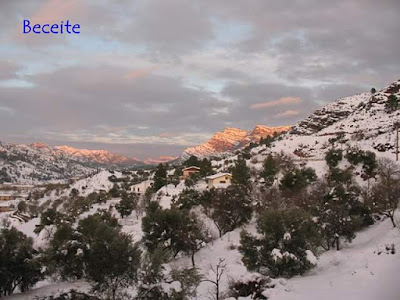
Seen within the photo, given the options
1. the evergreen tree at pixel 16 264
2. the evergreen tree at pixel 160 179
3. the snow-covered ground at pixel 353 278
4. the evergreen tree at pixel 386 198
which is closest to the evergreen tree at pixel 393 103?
the evergreen tree at pixel 386 198

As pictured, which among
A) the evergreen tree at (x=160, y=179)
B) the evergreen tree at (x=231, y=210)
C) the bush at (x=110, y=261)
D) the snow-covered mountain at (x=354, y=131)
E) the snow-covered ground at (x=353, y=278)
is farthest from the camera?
the evergreen tree at (x=160, y=179)

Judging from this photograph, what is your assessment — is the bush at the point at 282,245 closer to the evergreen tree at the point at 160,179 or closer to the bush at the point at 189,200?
the bush at the point at 189,200

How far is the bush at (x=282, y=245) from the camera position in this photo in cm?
2530

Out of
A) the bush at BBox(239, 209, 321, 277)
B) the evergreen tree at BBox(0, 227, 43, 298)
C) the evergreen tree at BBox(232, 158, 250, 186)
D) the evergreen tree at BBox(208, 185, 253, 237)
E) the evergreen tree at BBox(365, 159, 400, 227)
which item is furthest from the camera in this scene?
the evergreen tree at BBox(232, 158, 250, 186)

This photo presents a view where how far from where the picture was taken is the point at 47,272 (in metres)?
25.2

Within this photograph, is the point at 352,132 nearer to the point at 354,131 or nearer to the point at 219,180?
the point at 354,131

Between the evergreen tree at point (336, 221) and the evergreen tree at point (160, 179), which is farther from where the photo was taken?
the evergreen tree at point (160, 179)

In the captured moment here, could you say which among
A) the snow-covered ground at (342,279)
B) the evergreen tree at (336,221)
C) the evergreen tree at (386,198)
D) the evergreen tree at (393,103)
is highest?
the evergreen tree at (393,103)

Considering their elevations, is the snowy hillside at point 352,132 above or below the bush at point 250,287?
above

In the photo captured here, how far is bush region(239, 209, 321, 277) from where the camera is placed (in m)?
25.3

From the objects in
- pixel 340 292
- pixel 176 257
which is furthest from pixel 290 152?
pixel 340 292

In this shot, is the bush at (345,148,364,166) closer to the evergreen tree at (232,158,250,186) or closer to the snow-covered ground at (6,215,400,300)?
the evergreen tree at (232,158,250,186)

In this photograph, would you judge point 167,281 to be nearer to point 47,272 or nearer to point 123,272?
point 123,272

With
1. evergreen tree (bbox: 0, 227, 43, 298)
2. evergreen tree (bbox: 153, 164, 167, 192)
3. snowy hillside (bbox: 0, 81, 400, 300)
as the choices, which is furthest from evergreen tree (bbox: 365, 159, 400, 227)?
evergreen tree (bbox: 153, 164, 167, 192)
